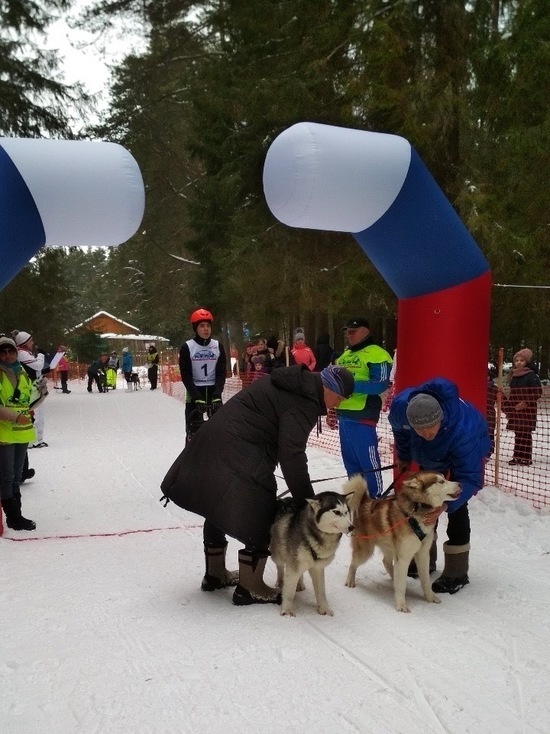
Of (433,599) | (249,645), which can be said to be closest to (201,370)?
(433,599)

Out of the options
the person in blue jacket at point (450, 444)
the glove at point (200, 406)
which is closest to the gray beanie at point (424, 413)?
the person in blue jacket at point (450, 444)

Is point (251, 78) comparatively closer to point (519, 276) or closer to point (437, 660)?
point (519, 276)

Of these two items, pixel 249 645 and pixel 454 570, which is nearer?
pixel 249 645

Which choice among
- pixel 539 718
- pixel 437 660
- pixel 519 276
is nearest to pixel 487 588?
pixel 437 660

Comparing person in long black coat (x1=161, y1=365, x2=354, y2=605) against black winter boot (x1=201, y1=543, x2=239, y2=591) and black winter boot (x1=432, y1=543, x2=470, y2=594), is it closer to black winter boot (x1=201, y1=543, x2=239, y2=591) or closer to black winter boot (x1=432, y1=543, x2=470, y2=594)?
black winter boot (x1=201, y1=543, x2=239, y2=591)

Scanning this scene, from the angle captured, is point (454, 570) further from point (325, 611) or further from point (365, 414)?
point (365, 414)

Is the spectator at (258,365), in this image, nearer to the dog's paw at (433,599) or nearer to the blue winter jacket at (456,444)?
the blue winter jacket at (456,444)

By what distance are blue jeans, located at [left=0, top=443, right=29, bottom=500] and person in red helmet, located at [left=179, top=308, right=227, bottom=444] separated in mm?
1774

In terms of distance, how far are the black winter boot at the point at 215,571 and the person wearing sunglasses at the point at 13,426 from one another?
2.37m

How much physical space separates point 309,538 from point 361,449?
2.10m

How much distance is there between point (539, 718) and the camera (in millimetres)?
2912

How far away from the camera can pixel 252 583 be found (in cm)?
418

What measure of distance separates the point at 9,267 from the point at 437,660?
171 inches

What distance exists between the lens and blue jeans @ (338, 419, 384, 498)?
578cm
